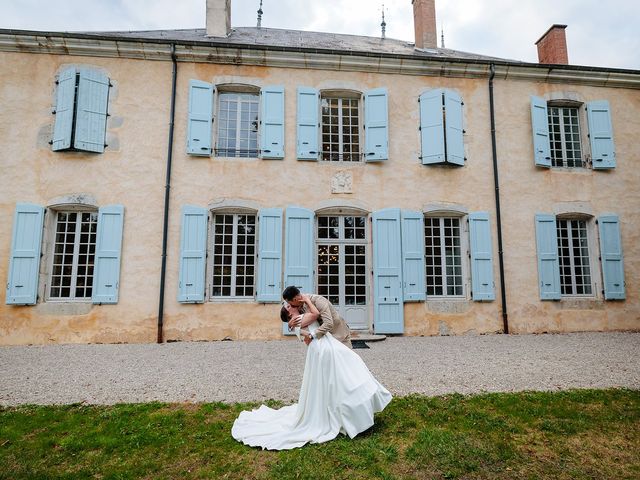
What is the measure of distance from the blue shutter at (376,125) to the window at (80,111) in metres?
5.59

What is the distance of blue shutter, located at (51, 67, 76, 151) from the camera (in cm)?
762

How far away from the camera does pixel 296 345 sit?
7113 millimetres

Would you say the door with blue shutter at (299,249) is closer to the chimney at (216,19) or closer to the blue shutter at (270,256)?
the blue shutter at (270,256)

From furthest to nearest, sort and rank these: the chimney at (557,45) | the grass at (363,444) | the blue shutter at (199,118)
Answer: the chimney at (557,45)
the blue shutter at (199,118)
the grass at (363,444)

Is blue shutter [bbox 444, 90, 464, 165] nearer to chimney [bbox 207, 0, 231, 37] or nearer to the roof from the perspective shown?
the roof

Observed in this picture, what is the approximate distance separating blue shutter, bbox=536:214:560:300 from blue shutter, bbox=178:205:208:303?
7347 mm

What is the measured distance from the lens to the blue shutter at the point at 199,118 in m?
7.96

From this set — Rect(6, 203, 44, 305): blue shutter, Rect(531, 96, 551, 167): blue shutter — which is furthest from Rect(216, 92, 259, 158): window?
Rect(531, 96, 551, 167): blue shutter

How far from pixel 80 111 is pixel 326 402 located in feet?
25.8

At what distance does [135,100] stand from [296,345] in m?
6.15

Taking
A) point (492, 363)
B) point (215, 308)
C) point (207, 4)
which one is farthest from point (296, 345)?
point (207, 4)

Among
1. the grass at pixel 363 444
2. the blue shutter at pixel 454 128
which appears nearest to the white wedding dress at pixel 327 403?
the grass at pixel 363 444

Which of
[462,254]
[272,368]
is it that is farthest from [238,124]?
[462,254]

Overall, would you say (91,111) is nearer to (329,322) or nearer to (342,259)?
(342,259)
